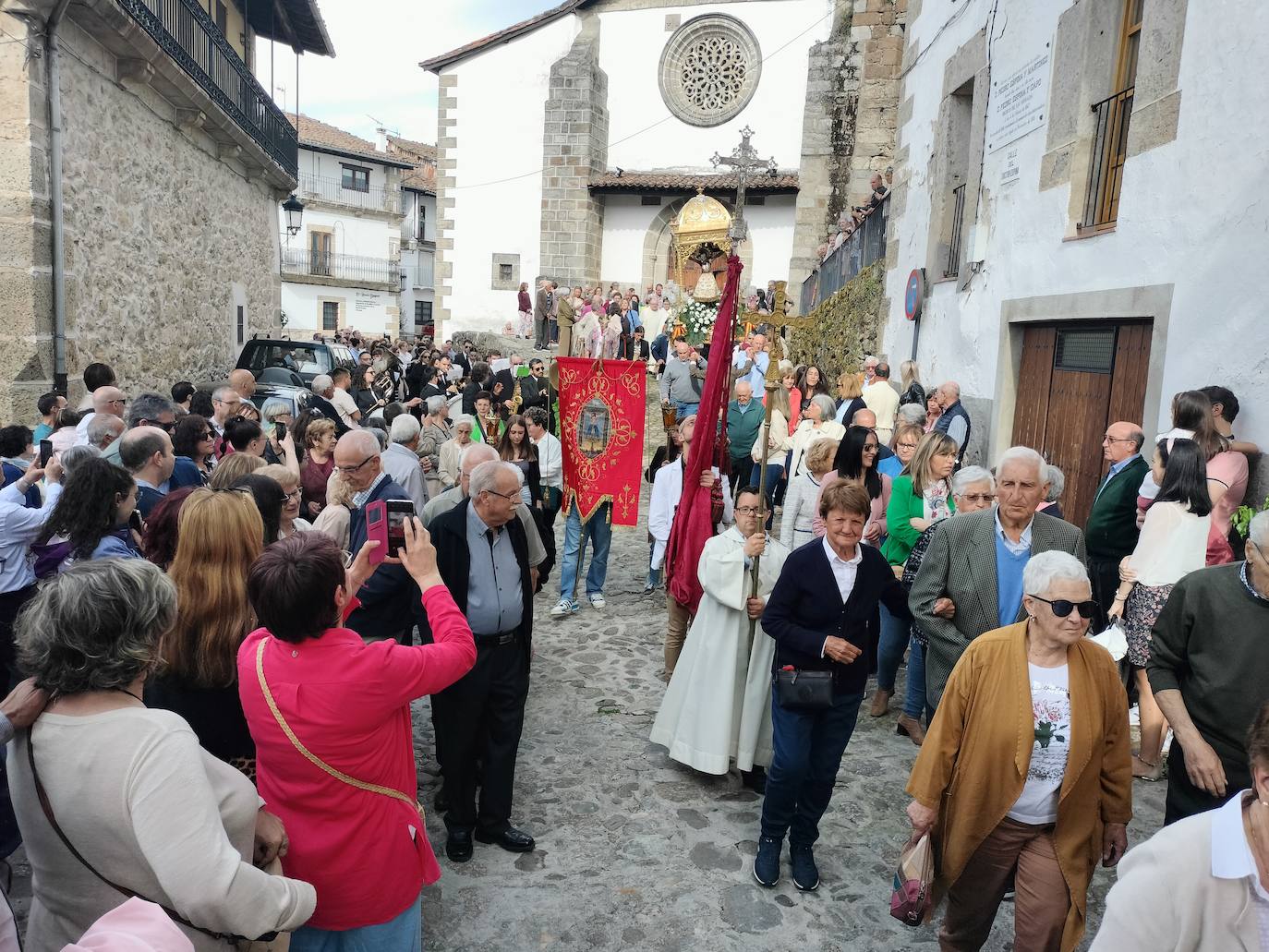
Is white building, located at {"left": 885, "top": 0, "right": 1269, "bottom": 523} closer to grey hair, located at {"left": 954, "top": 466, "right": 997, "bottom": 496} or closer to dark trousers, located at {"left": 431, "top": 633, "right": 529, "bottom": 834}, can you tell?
grey hair, located at {"left": 954, "top": 466, "right": 997, "bottom": 496}

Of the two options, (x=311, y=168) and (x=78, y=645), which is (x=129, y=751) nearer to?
(x=78, y=645)

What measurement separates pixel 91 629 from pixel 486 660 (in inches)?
84.6

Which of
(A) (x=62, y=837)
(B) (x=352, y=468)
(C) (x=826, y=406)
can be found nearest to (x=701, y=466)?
(B) (x=352, y=468)

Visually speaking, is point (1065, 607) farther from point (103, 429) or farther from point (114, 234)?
point (114, 234)

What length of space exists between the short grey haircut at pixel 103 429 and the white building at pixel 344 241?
3803 cm

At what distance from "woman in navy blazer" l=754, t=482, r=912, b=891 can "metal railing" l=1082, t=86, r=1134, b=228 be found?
4.10 meters

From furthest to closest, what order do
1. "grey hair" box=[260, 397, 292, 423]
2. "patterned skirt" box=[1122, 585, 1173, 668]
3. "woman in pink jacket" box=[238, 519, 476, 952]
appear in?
1. "grey hair" box=[260, 397, 292, 423]
2. "patterned skirt" box=[1122, 585, 1173, 668]
3. "woman in pink jacket" box=[238, 519, 476, 952]

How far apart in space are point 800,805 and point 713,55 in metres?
25.5

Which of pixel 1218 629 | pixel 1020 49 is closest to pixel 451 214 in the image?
pixel 1020 49

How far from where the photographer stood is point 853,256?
14688 mm

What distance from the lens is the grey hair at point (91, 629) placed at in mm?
1881

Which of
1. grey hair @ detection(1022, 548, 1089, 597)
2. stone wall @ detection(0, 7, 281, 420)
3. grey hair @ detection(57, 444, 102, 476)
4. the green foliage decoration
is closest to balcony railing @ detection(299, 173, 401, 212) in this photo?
stone wall @ detection(0, 7, 281, 420)

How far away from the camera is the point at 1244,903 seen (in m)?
1.63

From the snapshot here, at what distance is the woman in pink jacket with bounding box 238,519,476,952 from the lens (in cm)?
233
